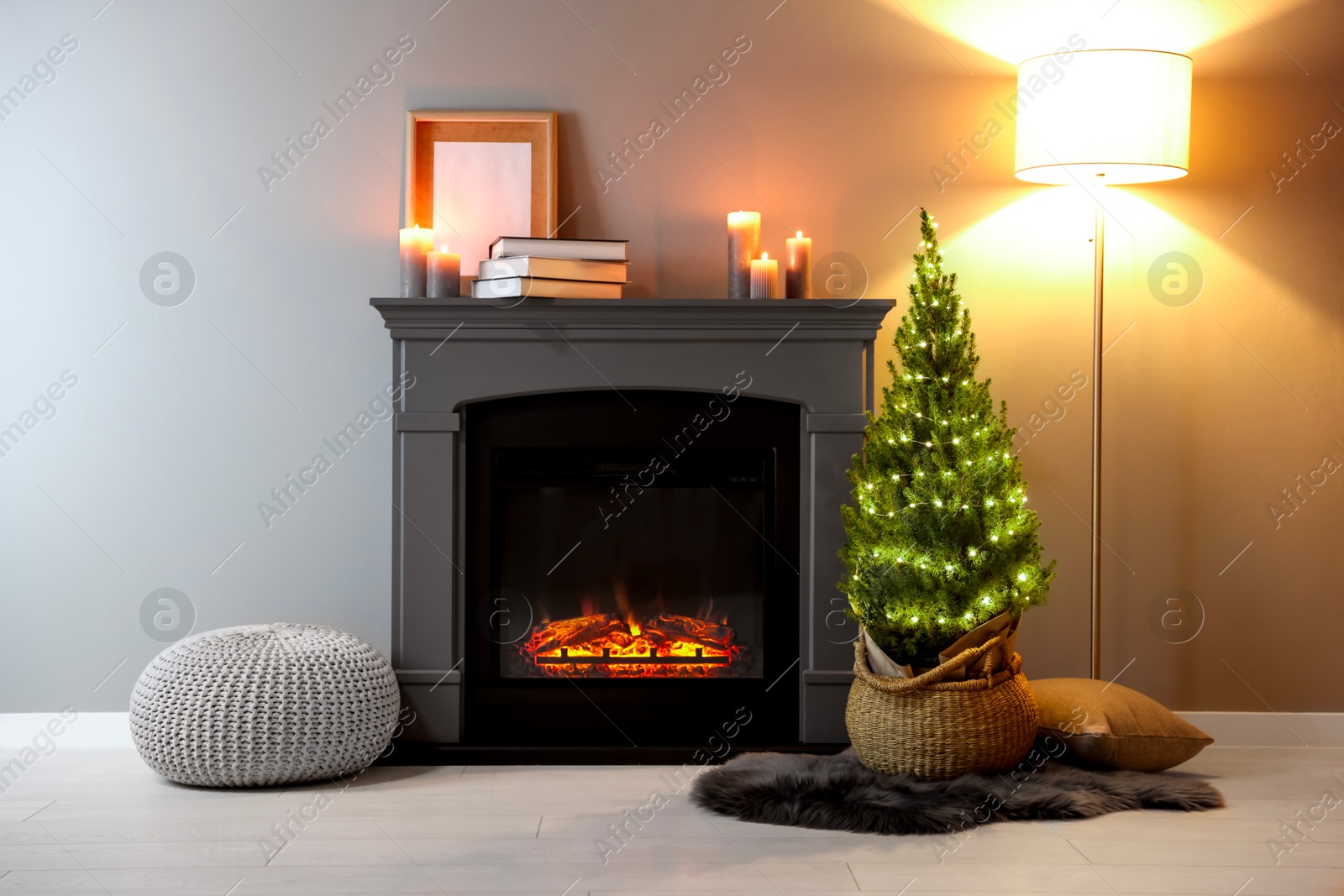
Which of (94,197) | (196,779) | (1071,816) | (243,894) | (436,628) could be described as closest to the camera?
(243,894)

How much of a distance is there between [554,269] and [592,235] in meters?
0.29

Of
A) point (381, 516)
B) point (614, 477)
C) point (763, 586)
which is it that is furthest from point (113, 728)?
point (763, 586)

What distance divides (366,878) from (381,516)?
1.18 meters

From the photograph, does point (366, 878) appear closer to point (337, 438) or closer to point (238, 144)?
point (337, 438)

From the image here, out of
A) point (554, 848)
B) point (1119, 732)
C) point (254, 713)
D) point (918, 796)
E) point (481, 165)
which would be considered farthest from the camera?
point (481, 165)

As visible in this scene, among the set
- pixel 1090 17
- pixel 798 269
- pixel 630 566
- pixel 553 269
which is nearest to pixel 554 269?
pixel 553 269

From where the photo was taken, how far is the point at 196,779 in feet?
7.88

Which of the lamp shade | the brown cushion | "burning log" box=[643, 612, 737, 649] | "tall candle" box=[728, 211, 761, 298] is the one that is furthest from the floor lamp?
"burning log" box=[643, 612, 737, 649]

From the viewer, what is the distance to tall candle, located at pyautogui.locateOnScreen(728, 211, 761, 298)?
2744 millimetres

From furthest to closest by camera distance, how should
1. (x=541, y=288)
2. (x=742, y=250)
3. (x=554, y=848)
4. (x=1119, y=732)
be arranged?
(x=742, y=250) < (x=541, y=288) < (x=1119, y=732) < (x=554, y=848)

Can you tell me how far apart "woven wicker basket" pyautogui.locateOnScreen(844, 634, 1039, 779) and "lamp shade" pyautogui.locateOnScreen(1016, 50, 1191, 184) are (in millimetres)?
1201

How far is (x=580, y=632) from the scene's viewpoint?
2.80 metres

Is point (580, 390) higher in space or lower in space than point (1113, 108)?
lower

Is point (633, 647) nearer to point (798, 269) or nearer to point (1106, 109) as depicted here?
point (798, 269)
